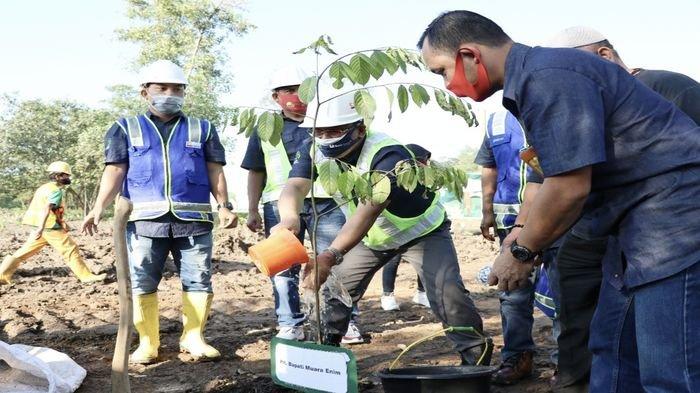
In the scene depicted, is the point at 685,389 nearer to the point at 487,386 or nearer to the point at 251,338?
the point at 487,386

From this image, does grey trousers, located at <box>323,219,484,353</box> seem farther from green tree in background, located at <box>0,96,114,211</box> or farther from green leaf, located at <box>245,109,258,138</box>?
green tree in background, located at <box>0,96,114,211</box>

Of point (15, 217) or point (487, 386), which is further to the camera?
point (15, 217)

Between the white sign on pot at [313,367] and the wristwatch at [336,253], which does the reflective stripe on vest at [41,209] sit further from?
the white sign on pot at [313,367]

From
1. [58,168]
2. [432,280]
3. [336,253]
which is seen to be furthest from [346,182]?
[58,168]

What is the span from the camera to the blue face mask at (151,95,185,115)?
5.46 metres

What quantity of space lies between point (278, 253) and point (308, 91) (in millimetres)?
707

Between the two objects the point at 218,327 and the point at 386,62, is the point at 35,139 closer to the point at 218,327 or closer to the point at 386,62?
the point at 218,327

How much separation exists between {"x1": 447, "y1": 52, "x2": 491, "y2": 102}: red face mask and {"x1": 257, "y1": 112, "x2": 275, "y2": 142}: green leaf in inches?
38.9

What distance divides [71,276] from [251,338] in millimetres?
6122

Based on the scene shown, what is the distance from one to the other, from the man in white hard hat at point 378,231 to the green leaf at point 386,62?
0.88 m

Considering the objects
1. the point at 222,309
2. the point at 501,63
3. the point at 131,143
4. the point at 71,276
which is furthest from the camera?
the point at 71,276

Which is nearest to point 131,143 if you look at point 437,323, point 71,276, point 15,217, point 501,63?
point 437,323

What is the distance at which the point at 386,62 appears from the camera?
3.00 m

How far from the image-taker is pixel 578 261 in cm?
335
